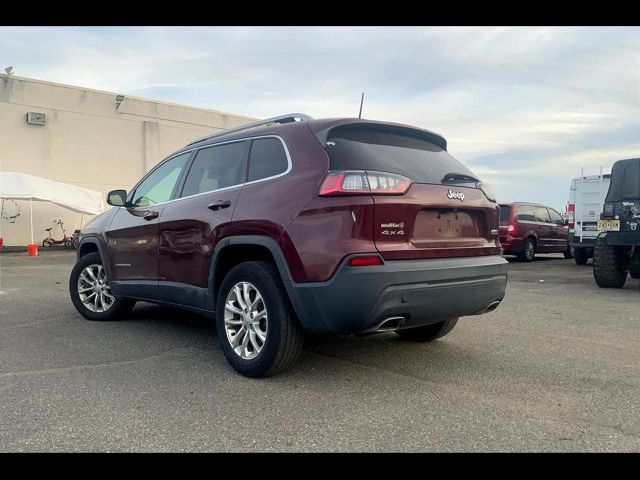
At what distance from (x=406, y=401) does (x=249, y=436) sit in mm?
1054

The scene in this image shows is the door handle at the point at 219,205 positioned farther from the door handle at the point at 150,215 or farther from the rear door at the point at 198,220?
the door handle at the point at 150,215

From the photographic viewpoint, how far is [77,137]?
22562 millimetres

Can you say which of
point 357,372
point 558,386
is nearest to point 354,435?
point 357,372

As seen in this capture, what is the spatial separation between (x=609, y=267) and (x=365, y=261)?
705 cm

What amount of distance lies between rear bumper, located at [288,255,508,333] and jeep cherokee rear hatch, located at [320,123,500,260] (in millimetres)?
124

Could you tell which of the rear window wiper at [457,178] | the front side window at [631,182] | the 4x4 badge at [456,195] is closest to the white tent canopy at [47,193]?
the front side window at [631,182]

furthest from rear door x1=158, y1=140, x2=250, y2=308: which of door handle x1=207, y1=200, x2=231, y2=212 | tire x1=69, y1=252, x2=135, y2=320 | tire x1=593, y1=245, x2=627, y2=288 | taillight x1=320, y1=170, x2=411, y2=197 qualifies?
tire x1=593, y1=245, x2=627, y2=288

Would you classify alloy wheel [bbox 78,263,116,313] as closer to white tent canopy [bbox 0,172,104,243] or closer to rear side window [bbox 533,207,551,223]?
rear side window [bbox 533,207,551,223]

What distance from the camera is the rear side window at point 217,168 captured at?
14.6 ft

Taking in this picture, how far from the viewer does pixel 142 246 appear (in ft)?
17.4

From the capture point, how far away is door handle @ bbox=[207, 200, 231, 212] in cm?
427

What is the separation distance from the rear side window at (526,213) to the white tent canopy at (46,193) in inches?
544

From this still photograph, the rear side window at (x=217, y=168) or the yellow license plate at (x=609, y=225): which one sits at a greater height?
the rear side window at (x=217, y=168)
